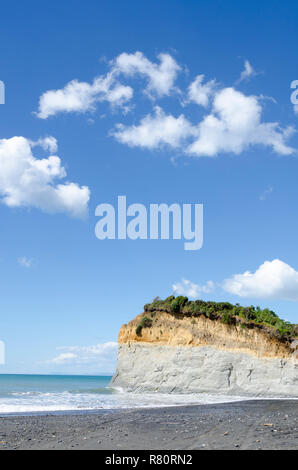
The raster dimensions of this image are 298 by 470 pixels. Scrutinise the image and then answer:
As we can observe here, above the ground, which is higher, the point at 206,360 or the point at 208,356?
the point at 208,356

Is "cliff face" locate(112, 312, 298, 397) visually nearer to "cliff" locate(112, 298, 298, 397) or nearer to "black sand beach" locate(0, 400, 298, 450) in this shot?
"cliff" locate(112, 298, 298, 397)

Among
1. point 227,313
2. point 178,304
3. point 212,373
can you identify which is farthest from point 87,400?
point 227,313

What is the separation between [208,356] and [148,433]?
24.9m

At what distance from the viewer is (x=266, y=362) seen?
35469mm

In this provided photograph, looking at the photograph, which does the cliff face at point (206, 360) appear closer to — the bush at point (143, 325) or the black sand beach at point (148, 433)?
the bush at point (143, 325)

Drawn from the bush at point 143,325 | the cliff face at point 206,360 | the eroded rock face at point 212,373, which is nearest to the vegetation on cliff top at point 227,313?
the bush at point 143,325

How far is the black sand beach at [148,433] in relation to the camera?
1051 cm

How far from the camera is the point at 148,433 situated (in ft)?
40.8

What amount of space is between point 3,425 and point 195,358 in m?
24.1

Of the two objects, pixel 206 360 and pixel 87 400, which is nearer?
pixel 87 400

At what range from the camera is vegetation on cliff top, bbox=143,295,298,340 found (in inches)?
1483

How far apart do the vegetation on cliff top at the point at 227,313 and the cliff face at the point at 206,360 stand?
55 centimetres

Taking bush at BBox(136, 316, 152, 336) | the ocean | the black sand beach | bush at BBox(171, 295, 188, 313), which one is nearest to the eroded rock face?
the ocean

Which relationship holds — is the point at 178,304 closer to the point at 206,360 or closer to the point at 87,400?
the point at 206,360
